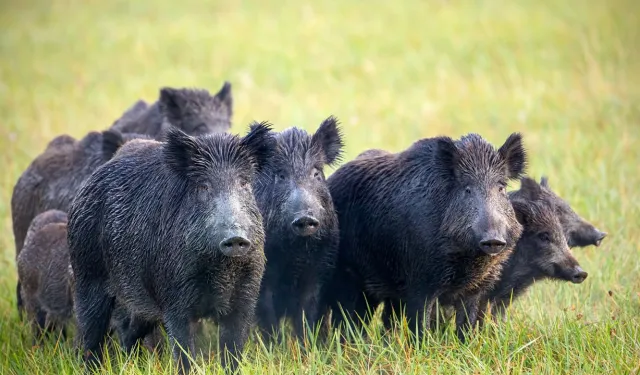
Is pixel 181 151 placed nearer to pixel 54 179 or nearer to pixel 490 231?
pixel 490 231

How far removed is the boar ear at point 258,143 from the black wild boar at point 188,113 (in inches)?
132

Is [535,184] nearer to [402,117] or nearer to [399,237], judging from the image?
[399,237]

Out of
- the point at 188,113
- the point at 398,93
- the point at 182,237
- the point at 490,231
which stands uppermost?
the point at 398,93

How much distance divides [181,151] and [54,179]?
→ 3.45 meters

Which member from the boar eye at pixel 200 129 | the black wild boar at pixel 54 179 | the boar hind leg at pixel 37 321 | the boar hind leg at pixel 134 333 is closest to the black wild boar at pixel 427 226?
the boar hind leg at pixel 134 333

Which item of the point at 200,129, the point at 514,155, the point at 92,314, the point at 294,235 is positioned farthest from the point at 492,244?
the point at 200,129

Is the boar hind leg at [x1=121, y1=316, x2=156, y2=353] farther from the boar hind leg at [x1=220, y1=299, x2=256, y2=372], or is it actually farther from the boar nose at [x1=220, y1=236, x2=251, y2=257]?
the boar nose at [x1=220, y1=236, x2=251, y2=257]

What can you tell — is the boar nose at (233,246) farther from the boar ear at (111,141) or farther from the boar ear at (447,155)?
the boar ear at (111,141)

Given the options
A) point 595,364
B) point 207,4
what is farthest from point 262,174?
point 207,4

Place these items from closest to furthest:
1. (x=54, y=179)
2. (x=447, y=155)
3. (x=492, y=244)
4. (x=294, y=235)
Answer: (x=492, y=244) → (x=447, y=155) → (x=294, y=235) → (x=54, y=179)

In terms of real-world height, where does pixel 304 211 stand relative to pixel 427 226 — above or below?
above

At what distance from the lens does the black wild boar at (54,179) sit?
8734mm

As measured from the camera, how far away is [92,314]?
6.45 m

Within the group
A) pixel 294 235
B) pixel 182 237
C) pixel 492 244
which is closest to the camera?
pixel 182 237
